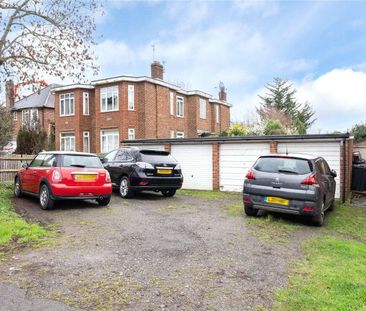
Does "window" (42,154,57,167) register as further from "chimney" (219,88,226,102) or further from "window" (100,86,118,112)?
"chimney" (219,88,226,102)

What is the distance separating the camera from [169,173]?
38.3 ft


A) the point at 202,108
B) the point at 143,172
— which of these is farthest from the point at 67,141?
the point at 143,172

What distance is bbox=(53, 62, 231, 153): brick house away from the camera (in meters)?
24.5

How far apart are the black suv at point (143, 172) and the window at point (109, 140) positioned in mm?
12989

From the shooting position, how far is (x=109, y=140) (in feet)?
83.3

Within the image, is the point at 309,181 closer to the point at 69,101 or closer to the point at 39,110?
the point at 69,101

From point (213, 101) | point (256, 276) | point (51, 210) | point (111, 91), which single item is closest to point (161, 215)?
point (51, 210)

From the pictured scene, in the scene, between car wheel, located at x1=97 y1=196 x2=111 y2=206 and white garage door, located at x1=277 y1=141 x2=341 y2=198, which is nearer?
car wheel, located at x1=97 y1=196 x2=111 y2=206

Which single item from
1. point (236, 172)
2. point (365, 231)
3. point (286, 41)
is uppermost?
point (286, 41)

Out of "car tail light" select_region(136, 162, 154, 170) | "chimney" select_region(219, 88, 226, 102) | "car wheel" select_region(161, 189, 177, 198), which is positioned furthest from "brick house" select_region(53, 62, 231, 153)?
"car tail light" select_region(136, 162, 154, 170)

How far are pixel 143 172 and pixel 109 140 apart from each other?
1487 cm

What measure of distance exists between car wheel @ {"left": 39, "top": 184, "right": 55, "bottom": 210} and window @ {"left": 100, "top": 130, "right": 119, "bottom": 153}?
51.5ft

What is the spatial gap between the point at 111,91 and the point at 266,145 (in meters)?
14.4

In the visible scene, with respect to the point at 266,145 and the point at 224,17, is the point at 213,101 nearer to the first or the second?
the point at 266,145
